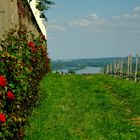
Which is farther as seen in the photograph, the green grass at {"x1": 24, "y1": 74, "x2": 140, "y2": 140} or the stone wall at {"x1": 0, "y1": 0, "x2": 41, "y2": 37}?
the stone wall at {"x1": 0, "y1": 0, "x2": 41, "y2": 37}

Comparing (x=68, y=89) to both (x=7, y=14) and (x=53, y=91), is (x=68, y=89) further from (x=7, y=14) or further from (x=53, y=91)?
(x=7, y=14)

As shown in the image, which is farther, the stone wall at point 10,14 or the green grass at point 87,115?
the stone wall at point 10,14

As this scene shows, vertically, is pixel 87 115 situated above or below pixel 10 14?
below

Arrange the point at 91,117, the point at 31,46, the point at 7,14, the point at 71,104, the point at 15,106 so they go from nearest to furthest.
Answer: the point at 15,106, the point at 7,14, the point at 91,117, the point at 31,46, the point at 71,104

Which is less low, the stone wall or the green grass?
the stone wall

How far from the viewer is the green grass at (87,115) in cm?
1322

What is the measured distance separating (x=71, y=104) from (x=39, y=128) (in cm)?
548

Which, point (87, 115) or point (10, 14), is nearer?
point (10, 14)

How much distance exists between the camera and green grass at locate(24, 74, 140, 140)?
13.2 metres

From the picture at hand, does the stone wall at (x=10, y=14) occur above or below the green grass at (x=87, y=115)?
above

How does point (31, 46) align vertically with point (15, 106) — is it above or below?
above

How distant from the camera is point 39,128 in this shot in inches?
529

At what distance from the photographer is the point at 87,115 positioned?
16.5m

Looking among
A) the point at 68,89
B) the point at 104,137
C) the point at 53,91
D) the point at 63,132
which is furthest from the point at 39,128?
the point at 68,89
